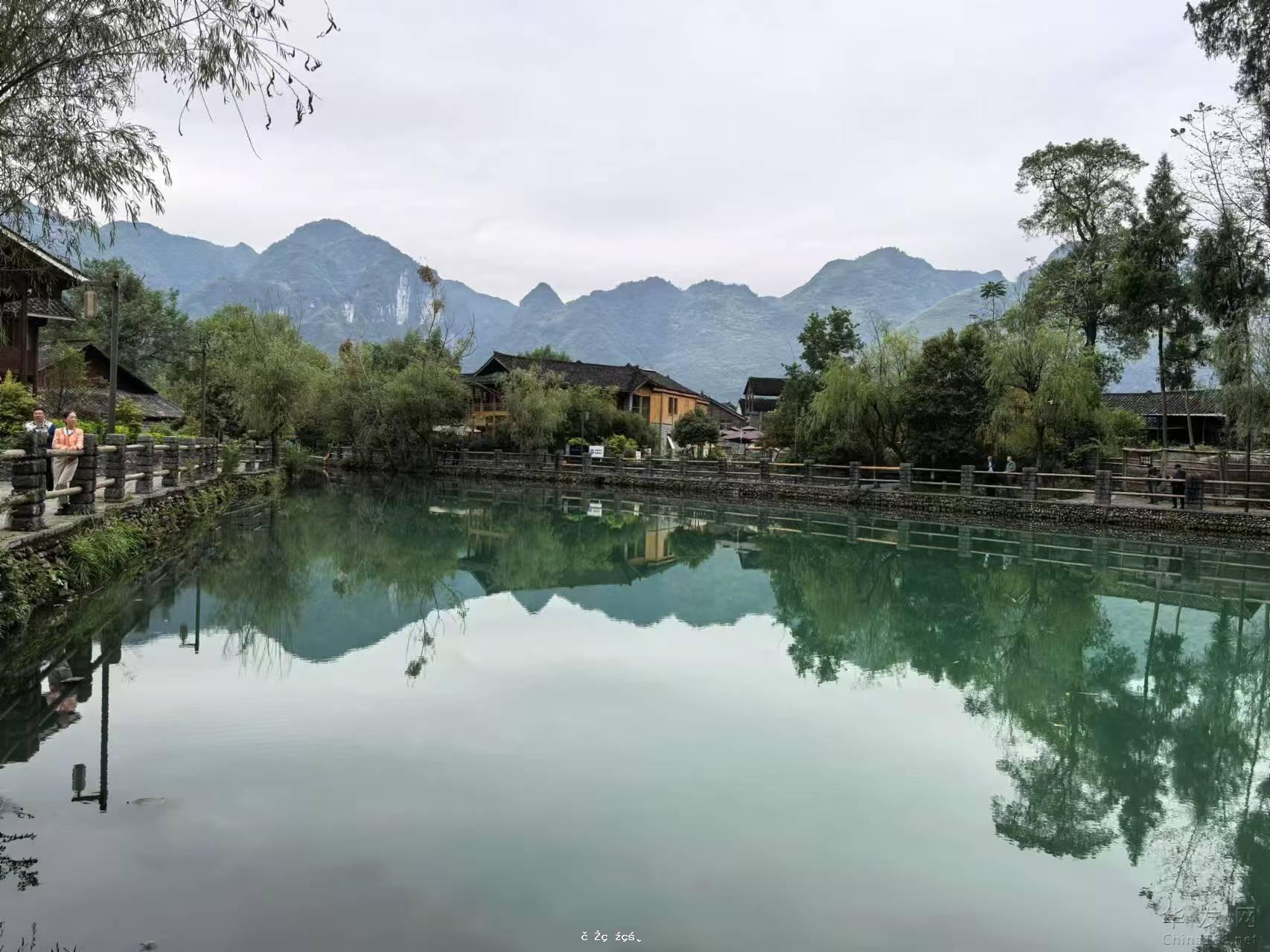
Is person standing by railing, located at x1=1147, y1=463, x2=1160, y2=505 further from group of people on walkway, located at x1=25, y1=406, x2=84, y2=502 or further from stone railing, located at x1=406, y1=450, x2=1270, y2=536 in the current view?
group of people on walkway, located at x1=25, y1=406, x2=84, y2=502

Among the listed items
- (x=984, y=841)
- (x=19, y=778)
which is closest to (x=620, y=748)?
(x=984, y=841)

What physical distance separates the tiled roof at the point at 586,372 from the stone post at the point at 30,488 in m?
35.3

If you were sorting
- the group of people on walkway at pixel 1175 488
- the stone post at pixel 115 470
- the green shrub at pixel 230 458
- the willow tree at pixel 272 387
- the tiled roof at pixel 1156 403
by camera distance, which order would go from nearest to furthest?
the stone post at pixel 115 470, the group of people on walkway at pixel 1175 488, the green shrub at pixel 230 458, the willow tree at pixel 272 387, the tiled roof at pixel 1156 403

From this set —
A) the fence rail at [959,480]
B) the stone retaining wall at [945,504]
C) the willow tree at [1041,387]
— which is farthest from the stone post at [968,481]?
the willow tree at [1041,387]

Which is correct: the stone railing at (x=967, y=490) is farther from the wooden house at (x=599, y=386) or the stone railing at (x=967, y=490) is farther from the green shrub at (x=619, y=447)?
the wooden house at (x=599, y=386)

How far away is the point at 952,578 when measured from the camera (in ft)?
44.6

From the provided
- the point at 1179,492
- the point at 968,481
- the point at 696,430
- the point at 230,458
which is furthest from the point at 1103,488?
the point at 696,430

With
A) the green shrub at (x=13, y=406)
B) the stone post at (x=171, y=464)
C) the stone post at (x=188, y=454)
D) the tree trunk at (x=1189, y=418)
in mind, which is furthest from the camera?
the tree trunk at (x=1189, y=418)

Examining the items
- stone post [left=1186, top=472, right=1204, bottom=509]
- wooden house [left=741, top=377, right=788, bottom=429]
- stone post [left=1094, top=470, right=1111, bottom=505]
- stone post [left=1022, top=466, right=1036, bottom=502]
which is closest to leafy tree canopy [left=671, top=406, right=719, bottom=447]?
wooden house [left=741, top=377, right=788, bottom=429]

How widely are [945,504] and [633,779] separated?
2026cm

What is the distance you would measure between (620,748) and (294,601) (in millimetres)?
6300

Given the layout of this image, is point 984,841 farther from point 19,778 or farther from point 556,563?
point 556,563

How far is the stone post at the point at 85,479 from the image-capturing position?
1068 centimetres

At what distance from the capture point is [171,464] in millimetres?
→ 16625
